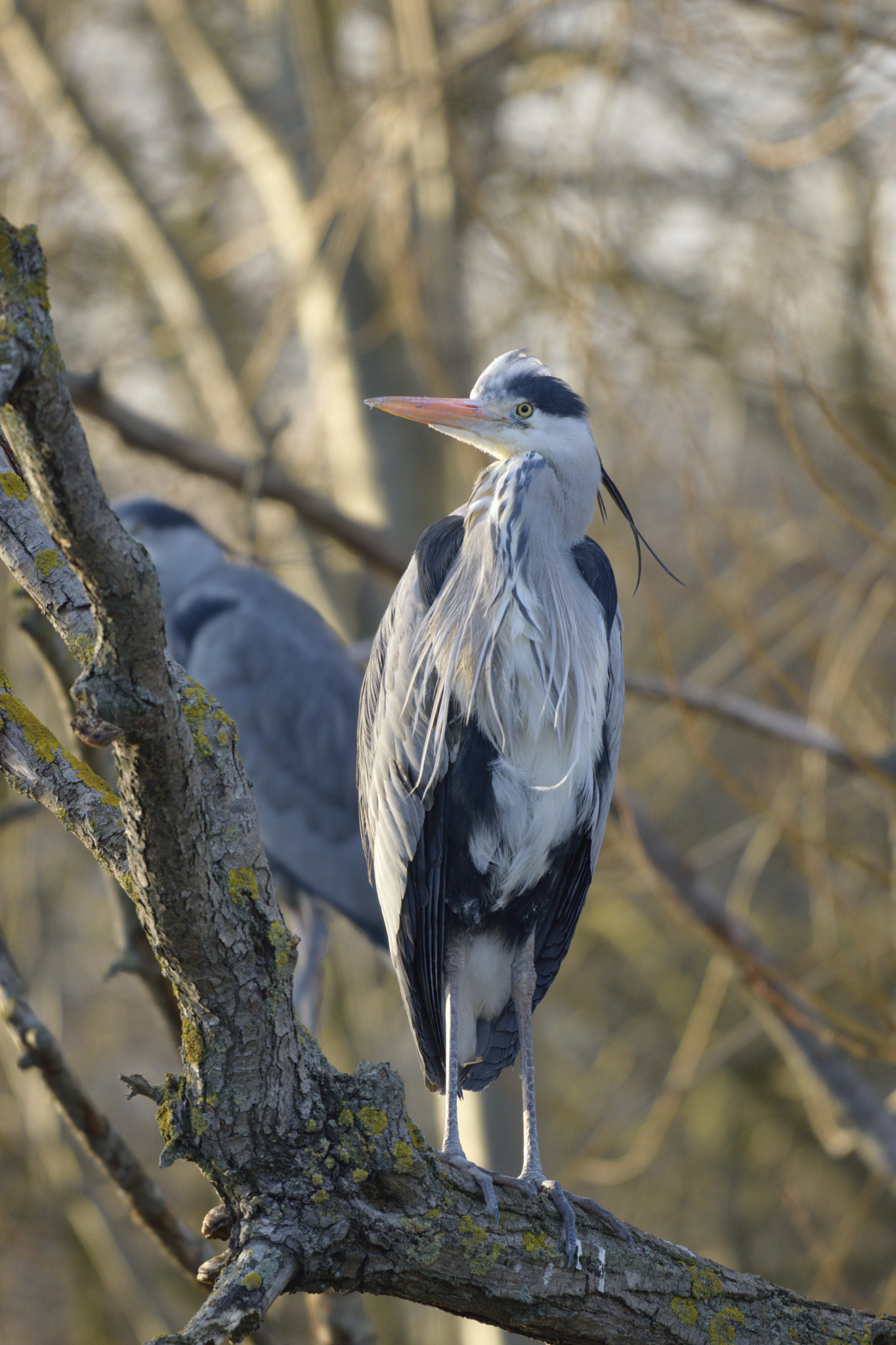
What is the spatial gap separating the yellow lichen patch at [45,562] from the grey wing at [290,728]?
2277mm

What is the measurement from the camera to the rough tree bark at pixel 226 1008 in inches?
34.4

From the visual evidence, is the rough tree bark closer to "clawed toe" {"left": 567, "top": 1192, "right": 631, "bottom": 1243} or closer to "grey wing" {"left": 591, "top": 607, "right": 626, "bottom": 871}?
"clawed toe" {"left": 567, "top": 1192, "right": 631, "bottom": 1243}

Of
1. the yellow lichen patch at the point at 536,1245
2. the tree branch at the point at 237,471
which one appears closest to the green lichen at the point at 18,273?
the yellow lichen patch at the point at 536,1245

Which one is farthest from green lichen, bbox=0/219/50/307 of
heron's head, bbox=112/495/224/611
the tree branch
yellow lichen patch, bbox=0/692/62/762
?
heron's head, bbox=112/495/224/611

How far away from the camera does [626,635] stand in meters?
7.25

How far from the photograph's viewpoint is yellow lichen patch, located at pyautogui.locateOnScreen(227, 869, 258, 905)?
42.7 inches

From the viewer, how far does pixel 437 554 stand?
1.94 metres

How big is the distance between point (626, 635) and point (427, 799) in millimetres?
5552

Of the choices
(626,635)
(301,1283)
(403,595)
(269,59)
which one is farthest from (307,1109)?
(626,635)

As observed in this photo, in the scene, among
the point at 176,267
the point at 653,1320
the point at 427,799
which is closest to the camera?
the point at 653,1320

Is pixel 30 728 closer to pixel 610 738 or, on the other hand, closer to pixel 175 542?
pixel 610 738

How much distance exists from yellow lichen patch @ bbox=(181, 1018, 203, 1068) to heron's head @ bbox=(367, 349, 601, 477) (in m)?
1.09

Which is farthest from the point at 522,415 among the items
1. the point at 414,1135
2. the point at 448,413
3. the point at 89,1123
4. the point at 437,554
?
the point at 89,1123

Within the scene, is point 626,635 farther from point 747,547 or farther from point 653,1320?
point 653,1320
